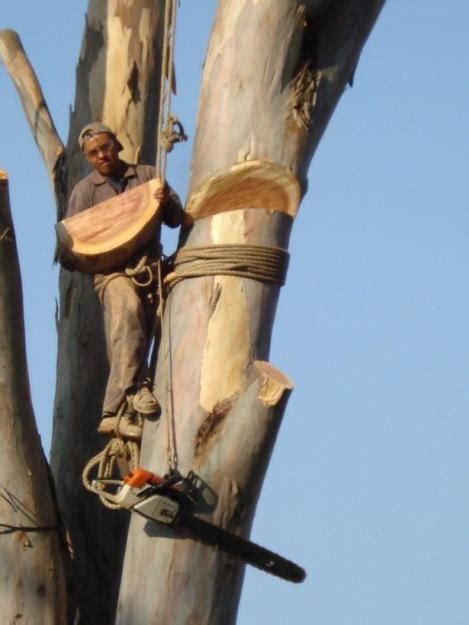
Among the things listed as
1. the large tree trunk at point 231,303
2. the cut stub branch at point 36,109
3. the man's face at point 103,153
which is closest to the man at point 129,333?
the large tree trunk at point 231,303

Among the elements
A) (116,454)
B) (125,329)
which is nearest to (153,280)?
(125,329)

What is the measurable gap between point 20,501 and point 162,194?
4.03ft

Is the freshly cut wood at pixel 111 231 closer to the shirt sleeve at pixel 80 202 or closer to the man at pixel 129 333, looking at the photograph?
the man at pixel 129 333

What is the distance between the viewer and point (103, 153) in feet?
20.5

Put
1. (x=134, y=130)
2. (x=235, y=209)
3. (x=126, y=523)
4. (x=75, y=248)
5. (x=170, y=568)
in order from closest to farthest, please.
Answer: (x=170, y=568) → (x=235, y=209) → (x=75, y=248) → (x=126, y=523) → (x=134, y=130)

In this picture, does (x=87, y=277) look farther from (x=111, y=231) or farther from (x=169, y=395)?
(x=169, y=395)

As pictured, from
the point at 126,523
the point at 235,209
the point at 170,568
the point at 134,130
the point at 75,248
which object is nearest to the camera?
the point at 170,568

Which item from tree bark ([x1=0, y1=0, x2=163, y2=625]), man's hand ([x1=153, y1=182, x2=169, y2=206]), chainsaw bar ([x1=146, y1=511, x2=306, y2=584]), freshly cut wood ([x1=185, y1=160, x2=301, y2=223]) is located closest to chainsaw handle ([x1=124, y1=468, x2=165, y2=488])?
chainsaw bar ([x1=146, y1=511, x2=306, y2=584])

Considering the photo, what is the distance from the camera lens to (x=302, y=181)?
17.3ft

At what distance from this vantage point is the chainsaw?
466 centimetres

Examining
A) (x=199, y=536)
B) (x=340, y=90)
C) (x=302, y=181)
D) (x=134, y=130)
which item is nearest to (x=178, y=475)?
(x=199, y=536)

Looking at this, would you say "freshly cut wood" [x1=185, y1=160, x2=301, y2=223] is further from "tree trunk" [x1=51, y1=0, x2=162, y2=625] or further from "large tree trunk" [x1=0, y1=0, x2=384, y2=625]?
"tree trunk" [x1=51, y1=0, x2=162, y2=625]

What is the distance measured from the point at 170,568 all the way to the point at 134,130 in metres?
3.14

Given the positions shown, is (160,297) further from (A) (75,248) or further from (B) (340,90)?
(B) (340,90)
